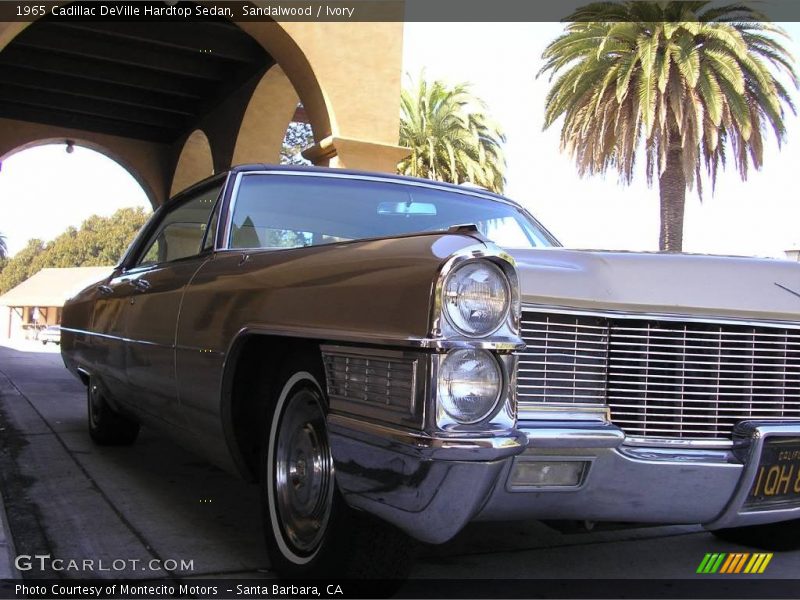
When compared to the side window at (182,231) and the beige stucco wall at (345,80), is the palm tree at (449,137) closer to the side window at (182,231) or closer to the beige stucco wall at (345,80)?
the beige stucco wall at (345,80)

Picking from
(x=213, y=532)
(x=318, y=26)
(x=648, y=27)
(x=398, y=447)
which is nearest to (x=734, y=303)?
(x=398, y=447)

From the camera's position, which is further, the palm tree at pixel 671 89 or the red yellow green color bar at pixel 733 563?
the palm tree at pixel 671 89

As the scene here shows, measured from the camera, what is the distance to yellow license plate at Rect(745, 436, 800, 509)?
93.5 inches

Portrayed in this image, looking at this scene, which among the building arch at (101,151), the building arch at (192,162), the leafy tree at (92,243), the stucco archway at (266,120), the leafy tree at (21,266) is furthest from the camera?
the leafy tree at (21,266)

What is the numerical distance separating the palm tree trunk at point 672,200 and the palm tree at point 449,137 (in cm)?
849

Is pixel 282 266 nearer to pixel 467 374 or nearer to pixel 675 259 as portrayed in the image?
pixel 467 374

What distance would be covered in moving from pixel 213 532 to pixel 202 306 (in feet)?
3.05

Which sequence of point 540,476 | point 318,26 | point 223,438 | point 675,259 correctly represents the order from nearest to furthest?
point 540,476 → point 675,259 → point 223,438 → point 318,26

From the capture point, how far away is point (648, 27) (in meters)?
14.2

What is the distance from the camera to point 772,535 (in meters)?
3.20

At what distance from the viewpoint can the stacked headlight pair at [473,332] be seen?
2.00m

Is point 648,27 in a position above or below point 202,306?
above

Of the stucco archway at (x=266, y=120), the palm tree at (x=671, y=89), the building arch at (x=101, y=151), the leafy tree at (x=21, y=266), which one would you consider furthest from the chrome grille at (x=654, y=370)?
the leafy tree at (x=21, y=266)
